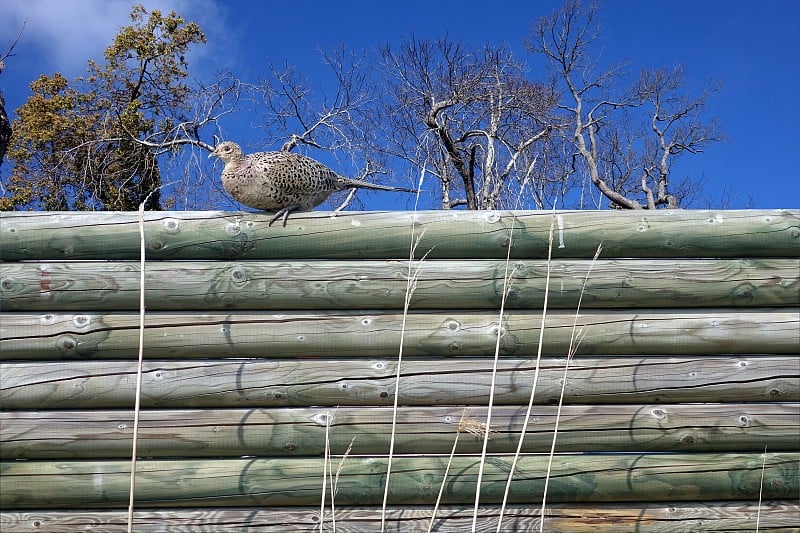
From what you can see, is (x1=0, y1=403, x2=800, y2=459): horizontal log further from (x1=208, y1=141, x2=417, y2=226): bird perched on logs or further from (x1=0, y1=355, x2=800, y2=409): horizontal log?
(x1=208, y1=141, x2=417, y2=226): bird perched on logs

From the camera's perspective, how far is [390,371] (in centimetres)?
344

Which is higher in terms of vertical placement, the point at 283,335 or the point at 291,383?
the point at 283,335

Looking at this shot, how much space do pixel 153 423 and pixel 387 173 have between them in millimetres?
13673

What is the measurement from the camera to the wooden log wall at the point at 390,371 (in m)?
3.41

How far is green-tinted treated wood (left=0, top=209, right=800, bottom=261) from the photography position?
3.52 meters

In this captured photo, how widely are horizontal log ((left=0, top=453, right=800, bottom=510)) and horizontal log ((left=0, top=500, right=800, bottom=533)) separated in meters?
0.04

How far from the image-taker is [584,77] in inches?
806

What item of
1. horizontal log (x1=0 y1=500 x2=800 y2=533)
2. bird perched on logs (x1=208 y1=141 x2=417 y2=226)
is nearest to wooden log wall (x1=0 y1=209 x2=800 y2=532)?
horizontal log (x1=0 y1=500 x2=800 y2=533)

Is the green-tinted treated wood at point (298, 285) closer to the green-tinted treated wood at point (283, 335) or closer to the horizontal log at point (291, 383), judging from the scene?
the green-tinted treated wood at point (283, 335)

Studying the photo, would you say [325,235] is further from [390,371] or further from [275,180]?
[390,371]

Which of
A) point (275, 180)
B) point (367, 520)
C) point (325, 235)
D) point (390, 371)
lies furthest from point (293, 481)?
point (275, 180)

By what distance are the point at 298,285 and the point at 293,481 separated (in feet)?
3.19

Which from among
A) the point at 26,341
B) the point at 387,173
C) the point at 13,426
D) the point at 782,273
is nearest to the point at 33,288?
the point at 26,341

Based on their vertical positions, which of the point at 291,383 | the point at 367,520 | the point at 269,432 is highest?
the point at 291,383
